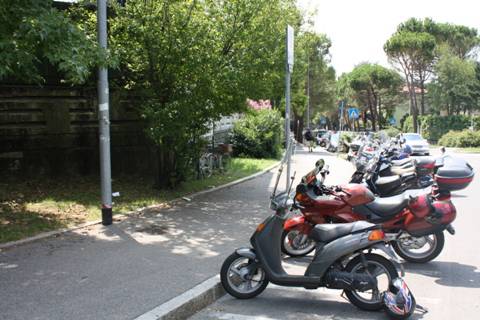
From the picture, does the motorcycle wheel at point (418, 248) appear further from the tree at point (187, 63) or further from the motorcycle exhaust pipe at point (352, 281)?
the tree at point (187, 63)

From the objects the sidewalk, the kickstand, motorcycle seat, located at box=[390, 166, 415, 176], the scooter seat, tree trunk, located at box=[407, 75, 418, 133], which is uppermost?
tree trunk, located at box=[407, 75, 418, 133]

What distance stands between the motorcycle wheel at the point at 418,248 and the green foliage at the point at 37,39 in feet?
14.0

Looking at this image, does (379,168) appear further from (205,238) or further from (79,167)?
(79,167)

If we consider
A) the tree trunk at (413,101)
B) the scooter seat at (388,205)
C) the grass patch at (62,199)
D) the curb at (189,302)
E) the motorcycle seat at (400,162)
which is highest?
the tree trunk at (413,101)

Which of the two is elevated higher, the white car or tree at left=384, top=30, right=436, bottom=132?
tree at left=384, top=30, right=436, bottom=132

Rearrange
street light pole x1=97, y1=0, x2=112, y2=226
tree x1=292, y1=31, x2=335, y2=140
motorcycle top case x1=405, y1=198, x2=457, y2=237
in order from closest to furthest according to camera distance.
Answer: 1. motorcycle top case x1=405, y1=198, x2=457, y2=237
2. street light pole x1=97, y1=0, x2=112, y2=226
3. tree x1=292, y1=31, x2=335, y2=140

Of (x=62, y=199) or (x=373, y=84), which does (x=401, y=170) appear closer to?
(x=62, y=199)

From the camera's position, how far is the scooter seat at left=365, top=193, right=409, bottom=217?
247 inches

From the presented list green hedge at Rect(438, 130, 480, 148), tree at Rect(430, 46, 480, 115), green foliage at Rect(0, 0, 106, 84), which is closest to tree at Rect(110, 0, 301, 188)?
green foliage at Rect(0, 0, 106, 84)

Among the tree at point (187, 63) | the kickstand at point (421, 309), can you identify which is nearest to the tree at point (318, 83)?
the tree at point (187, 63)

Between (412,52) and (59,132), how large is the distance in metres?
45.1

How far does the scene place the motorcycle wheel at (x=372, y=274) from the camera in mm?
4941

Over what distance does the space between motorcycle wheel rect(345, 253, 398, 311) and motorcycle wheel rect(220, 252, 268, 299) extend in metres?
0.88

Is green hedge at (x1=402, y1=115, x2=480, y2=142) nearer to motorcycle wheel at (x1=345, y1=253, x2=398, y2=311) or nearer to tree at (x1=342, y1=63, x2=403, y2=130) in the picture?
tree at (x1=342, y1=63, x2=403, y2=130)
